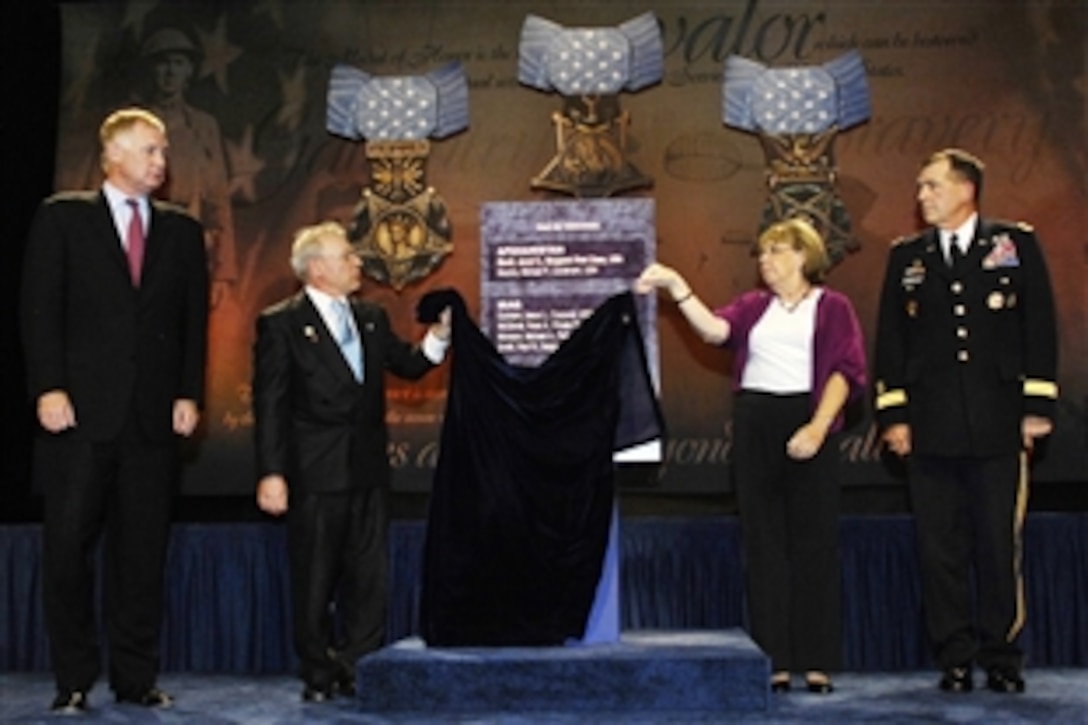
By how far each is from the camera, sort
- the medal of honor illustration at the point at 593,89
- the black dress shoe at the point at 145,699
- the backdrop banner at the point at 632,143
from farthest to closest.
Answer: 1. the medal of honor illustration at the point at 593,89
2. the backdrop banner at the point at 632,143
3. the black dress shoe at the point at 145,699

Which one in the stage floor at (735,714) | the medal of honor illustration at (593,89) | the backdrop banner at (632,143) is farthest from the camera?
the medal of honor illustration at (593,89)

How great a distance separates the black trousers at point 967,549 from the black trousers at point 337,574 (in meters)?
1.73

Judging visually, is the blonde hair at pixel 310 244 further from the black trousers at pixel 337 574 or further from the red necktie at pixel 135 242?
the black trousers at pixel 337 574

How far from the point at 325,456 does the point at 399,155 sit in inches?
78.3

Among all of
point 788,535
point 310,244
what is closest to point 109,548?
point 310,244

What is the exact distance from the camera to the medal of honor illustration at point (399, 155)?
563cm

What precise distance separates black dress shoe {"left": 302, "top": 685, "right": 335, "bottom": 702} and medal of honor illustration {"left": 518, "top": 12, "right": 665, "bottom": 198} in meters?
2.41

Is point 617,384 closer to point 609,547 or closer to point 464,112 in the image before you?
point 609,547

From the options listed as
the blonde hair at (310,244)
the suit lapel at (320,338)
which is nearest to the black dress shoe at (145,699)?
the suit lapel at (320,338)

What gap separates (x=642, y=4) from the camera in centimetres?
567

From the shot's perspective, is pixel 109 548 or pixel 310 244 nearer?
pixel 109 548

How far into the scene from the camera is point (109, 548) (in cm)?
403

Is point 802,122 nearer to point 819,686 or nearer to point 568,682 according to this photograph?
point 819,686

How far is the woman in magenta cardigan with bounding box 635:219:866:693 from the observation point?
4.05 metres
